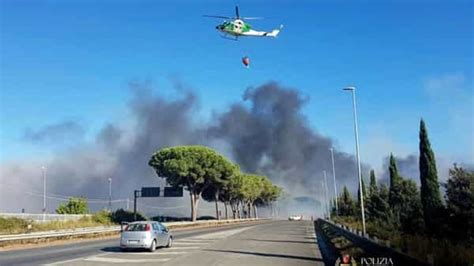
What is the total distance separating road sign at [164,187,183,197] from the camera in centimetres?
8244

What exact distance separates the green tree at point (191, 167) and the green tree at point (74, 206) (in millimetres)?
22267

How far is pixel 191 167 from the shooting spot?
81812 millimetres

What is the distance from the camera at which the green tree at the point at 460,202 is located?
35219 millimetres

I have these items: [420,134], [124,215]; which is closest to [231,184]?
[124,215]

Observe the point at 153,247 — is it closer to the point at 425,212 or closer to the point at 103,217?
the point at 425,212

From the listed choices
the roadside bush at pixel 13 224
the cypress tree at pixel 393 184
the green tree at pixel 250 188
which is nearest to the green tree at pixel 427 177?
the cypress tree at pixel 393 184

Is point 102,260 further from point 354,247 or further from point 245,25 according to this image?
point 245,25

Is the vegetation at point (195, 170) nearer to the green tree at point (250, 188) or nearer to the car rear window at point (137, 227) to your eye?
the green tree at point (250, 188)

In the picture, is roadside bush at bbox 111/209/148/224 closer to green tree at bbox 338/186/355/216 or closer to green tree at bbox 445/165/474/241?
green tree at bbox 338/186/355/216

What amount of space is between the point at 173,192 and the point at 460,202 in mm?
52248

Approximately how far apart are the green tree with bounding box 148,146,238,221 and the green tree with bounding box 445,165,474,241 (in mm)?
48123

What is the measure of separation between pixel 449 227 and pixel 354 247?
16645mm

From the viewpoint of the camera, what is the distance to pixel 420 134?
48.8 meters

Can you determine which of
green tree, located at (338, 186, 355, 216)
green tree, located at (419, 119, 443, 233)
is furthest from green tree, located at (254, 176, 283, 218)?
green tree, located at (419, 119, 443, 233)
